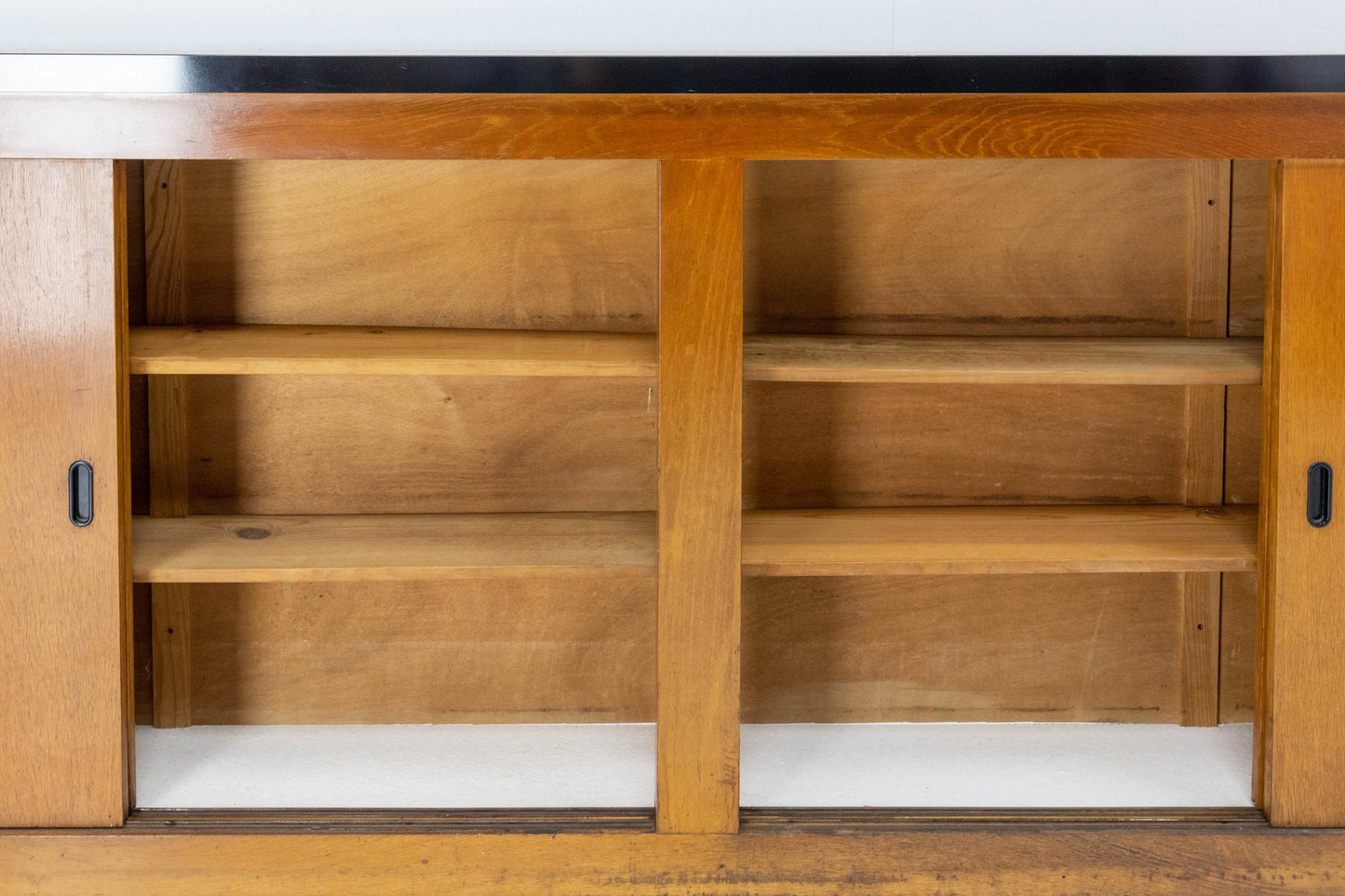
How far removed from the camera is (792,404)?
2.10 metres

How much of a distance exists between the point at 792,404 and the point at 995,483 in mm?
375

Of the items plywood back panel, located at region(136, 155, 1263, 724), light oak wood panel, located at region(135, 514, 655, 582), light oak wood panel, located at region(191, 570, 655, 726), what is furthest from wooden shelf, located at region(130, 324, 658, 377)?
light oak wood panel, located at region(191, 570, 655, 726)

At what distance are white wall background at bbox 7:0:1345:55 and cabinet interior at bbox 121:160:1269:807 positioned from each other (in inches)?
10.6

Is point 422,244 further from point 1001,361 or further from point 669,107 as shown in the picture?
point 1001,361

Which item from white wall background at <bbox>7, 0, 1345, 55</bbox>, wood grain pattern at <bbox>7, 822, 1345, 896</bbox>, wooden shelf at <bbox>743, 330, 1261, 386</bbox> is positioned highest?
white wall background at <bbox>7, 0, 1345, 55</bbox>

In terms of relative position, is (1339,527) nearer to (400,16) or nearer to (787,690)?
(787,690)

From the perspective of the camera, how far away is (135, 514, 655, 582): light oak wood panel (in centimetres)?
175

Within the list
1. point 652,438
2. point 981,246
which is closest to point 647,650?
point 652,438

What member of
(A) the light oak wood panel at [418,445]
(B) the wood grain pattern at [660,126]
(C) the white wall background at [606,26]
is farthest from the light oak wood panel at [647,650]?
(C) the white wall background at [606,26]

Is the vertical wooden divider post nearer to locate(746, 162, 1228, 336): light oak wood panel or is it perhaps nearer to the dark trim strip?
the dark trim strip

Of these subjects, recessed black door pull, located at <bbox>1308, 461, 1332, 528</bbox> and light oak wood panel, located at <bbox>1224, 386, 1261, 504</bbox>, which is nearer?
recessed black door pull, located at <bbox>1308, 461, 1332, 528</bbox>

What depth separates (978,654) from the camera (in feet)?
7.09

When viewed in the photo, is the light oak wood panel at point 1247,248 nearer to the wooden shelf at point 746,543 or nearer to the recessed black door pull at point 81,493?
the wooden shelf at point 746,543

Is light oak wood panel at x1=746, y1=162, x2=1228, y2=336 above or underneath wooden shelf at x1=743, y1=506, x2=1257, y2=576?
above
